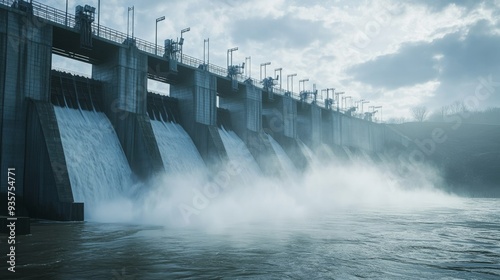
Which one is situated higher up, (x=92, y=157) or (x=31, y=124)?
(x=31, y=124)

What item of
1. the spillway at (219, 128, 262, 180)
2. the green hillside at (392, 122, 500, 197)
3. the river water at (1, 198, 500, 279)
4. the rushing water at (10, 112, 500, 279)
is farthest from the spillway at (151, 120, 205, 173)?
the green hillside at (392, 122, 500, 197)

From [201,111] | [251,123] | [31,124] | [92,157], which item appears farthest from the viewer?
[251,123]

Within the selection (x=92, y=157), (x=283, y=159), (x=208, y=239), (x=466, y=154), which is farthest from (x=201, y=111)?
(x=466, y=154)

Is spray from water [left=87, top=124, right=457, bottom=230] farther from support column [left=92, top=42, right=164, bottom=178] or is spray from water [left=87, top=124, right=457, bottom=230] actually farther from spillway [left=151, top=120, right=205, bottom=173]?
support column [left=92, top=42, right=164, bottom=178]

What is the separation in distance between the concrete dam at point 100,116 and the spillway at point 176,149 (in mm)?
120

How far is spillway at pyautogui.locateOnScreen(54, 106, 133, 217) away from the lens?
26.7m

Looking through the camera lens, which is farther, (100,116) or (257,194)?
(257,194)

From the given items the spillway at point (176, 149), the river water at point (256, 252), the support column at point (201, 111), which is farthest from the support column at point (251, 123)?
the river water at point (256, 252)

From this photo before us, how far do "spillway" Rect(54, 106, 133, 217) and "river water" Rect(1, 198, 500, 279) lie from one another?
6.01 metres

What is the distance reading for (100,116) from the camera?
106ft

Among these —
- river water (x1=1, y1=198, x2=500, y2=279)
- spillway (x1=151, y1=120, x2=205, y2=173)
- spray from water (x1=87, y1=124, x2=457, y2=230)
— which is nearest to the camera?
river water (x1=1, y1=198, x2=500, y2=279)

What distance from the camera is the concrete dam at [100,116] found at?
24.9m

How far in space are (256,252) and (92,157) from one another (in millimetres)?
18642

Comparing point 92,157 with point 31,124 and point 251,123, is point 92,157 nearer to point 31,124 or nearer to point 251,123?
point 31,124
